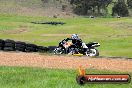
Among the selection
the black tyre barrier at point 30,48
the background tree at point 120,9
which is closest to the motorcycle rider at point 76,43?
the black tyre barrier at point 30,48

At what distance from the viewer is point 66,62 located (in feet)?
73.2

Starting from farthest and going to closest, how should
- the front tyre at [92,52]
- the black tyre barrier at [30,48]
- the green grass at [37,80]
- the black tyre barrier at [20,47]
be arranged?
the black tyre barrier at [30,48] < the black tyre barrier at [20,47] < the front tyre at [92,52] < the green grass at [37,80]

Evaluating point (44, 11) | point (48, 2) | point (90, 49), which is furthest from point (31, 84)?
point (48, 2)

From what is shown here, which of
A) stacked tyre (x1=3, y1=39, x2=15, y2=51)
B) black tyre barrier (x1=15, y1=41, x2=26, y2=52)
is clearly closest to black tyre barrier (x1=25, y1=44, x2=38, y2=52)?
black tyre barrier (x1=15, y1=41, x2=26, y2=52)

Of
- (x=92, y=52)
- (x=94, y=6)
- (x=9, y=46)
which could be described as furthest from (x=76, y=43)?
(x=94, y=6)

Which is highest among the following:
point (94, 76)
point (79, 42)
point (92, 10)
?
point (94, 76)

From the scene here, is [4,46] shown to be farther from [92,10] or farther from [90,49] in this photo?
[92,10]

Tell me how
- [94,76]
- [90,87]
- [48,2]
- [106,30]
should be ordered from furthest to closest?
[48,2]
[106,30]
[90,87]
[94,76]

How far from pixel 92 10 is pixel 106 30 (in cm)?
8192

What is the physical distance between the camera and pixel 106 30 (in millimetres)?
68312

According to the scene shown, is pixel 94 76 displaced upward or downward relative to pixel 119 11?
upward

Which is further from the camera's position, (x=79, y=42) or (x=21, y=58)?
(x=79, y=42)

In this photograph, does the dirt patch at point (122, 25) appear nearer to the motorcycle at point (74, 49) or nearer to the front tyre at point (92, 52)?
the motorcycle at point (74, 49)

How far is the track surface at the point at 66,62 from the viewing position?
2081 centimetres
